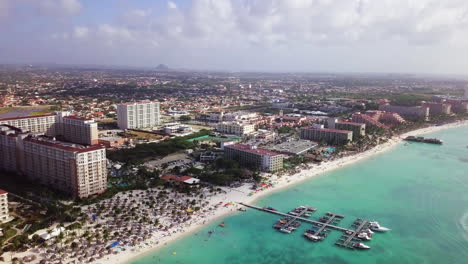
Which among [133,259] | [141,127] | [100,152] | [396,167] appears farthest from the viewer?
[141,127]

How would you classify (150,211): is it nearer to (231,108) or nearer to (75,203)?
(75,203)

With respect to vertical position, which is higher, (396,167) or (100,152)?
(100,152)

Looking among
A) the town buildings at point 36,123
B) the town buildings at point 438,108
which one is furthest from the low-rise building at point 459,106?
the town buildings at point 36,123

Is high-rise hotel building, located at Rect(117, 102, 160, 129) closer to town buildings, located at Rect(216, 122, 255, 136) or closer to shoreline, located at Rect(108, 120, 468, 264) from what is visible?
town buildings, located at Rect(216, 122, 255, 136)

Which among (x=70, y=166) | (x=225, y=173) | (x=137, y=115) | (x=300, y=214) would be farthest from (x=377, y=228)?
(x=137, y=115)

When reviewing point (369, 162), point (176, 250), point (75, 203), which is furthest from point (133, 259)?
point (369, 162)

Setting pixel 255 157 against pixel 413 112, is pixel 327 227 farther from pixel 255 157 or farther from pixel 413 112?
pixel 413 112

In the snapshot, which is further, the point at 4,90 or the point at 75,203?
the point at 4,90
